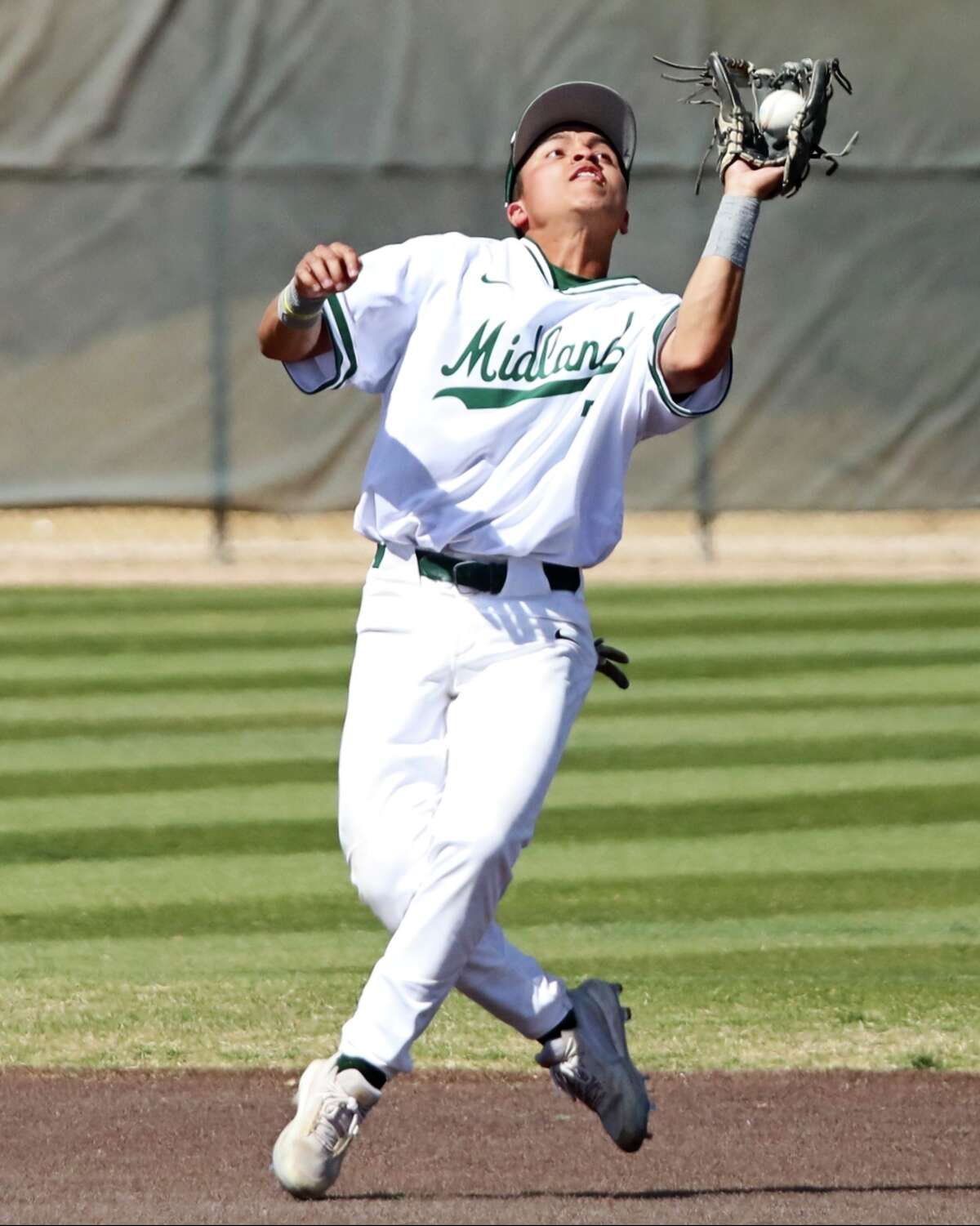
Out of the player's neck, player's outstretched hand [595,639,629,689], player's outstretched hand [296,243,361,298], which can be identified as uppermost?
the player's neck

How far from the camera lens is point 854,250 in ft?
45.2

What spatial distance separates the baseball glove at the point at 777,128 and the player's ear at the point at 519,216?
409 mm

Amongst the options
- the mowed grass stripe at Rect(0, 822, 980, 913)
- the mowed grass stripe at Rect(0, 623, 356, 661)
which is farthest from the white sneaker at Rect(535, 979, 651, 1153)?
the mowed grass stripe at Rect(0, 623, 356, 661)

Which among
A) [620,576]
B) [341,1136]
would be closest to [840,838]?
[341,1136]

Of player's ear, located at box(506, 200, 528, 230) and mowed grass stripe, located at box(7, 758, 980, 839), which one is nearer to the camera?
player's ear, located at box(506, 200, 528, 230)

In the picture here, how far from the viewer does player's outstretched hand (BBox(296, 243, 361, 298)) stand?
362cm

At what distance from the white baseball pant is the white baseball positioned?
0.87 m

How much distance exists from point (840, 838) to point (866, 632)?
170 inches

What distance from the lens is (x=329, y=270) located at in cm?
362

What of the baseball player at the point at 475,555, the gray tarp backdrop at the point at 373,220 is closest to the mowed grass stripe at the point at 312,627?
the gray tarp backdrop at the point at 373,220

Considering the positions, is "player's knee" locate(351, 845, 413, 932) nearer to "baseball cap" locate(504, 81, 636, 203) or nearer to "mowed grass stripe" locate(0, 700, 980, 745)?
"baseball cap" locate(504, 81, 636, 203)

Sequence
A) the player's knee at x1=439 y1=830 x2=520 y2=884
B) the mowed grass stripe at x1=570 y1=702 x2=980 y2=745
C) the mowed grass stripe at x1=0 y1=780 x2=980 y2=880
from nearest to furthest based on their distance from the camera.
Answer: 1. the player's knee at x1=439 y1=830 x2=520 y2=884
2. the mowed grass stripe at x1=0 y1=780 x2=980 y2=880
3. the mowed grass stripe at x1=570 y1=702 x2=980 y2=745

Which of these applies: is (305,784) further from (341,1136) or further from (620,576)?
(620,576)

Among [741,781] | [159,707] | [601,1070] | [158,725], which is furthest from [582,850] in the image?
[601,1070]
